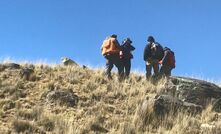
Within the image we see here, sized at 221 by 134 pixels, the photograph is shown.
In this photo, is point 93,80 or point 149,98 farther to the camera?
point 93,80

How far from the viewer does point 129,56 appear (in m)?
25.0

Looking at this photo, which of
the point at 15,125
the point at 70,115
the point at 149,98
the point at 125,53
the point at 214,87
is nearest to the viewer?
the point at 15,125

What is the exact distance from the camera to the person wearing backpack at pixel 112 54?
973 inches

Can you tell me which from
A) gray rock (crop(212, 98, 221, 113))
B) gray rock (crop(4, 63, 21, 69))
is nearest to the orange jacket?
gray rock (crop(4, 63, 21, 69))

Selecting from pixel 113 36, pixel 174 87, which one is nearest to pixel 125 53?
pixel 113 36

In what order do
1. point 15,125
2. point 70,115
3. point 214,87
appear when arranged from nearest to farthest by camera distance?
point 15,125 < point 70,115 < point 214,87

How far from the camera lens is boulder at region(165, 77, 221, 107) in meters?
22.1

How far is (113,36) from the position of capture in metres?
25.2

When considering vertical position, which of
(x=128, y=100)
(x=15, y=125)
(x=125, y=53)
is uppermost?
(x=125, y=53)

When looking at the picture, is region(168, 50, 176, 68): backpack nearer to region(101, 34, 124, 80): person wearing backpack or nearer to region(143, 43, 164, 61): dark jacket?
region(143, 43, 164, 61): dark jacket

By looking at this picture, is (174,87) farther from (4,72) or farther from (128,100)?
(4,72)

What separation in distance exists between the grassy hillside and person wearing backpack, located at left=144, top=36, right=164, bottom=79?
2.41 feet

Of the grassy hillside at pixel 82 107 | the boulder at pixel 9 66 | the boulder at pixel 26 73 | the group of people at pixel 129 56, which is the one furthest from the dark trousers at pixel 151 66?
the boulder at pixel 9 66

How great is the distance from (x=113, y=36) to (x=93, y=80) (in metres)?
2.42
